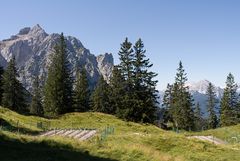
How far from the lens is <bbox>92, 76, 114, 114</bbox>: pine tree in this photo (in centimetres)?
11450

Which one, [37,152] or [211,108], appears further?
[211,108]

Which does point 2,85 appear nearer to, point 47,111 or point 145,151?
point 47,111

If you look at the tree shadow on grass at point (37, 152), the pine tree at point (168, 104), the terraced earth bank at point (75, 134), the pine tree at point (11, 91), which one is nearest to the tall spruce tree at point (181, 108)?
the pine tree at point (168, 104)

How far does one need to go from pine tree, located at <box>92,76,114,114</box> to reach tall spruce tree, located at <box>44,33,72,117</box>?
11.8m

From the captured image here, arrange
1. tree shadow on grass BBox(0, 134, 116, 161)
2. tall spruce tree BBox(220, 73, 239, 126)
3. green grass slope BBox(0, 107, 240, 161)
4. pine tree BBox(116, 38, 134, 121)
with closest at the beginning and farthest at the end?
1. tree shadow on grass BBox(0, 134, 116, 161)
2. green grass slope BBox(0, 107, 240, 161)
3. pine tree BBox(116, 38, 134, 121)
4. tall spruce tree BBox(220, 73, 239, 126)

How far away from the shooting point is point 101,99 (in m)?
115

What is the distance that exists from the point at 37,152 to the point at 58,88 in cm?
7678

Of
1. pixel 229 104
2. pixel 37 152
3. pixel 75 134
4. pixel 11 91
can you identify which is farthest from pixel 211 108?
pixel 37 152

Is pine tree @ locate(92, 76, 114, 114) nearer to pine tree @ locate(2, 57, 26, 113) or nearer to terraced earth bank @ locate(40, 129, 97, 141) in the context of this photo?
pine tree @ locate(2, 57, 26, 113)

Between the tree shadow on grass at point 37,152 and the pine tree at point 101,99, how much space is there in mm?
85386

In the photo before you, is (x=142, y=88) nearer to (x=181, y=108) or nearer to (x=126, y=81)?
(x=126, y=81)

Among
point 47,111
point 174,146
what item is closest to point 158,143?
point 174,146

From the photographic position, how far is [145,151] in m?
29.3

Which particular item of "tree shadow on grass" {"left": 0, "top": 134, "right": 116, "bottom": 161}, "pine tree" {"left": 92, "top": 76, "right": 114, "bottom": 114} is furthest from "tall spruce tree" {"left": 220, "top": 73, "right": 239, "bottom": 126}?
"tree shadow on grass" {"left": 0, "top": 134, "right": 116, "bottom": 161}
